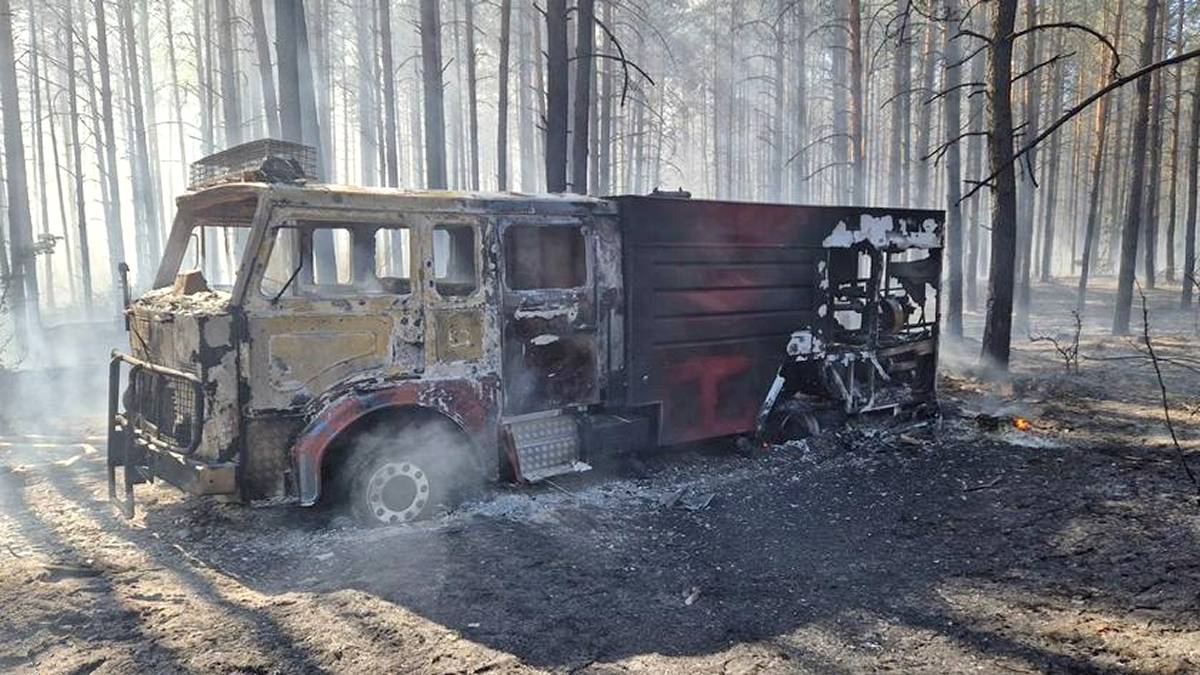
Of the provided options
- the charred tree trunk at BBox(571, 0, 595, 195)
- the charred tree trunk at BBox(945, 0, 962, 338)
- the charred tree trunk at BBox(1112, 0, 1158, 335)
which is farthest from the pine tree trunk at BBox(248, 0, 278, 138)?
the charred tree trunk at BBox(1112, 0, 1158, 335)

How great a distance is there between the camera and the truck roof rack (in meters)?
5.77

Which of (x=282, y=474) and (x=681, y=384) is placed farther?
(x=681, y=384)

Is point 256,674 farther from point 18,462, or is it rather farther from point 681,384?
point 18,462

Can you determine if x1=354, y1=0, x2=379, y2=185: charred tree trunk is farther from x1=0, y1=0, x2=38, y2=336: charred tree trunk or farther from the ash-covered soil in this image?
the ash-covered soil

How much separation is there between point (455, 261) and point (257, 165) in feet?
5.35

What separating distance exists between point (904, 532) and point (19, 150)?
18.9 meters

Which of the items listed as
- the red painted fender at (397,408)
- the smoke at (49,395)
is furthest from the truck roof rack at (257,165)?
the smoke at (49,395)

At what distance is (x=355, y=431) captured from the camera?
18.7 ft

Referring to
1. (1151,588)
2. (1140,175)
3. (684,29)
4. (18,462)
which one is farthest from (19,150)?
(684,29)

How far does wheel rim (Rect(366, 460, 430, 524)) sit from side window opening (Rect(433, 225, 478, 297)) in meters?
1.39

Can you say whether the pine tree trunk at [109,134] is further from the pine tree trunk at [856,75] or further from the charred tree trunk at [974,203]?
the charred tree trunk at [974,203]

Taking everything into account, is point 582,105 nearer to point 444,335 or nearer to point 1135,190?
point 444,335

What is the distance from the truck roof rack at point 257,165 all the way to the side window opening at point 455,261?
1.15 metres

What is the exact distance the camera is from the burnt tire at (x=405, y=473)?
18.7ft
